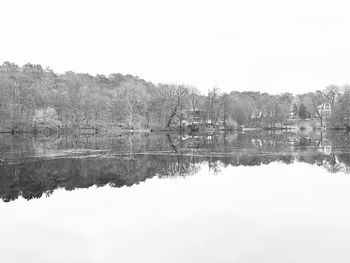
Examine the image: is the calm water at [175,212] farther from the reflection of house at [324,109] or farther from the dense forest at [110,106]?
the reflection of house at [324,109]

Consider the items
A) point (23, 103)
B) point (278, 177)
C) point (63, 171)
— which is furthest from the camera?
point (23, 103)

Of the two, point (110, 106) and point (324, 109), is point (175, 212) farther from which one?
point (324, 109)

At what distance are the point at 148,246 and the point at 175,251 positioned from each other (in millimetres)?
714

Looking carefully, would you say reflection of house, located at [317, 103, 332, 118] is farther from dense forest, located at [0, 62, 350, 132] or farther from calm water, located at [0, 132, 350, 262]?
calm water, located at [0, 132, 350, 262]

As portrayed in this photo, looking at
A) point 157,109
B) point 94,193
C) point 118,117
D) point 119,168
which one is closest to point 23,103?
point 118,117

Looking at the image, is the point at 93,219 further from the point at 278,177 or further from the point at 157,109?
the point at 157,109

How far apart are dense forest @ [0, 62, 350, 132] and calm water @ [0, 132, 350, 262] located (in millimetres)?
50002

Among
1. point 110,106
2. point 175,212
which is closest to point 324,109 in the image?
point 110,106

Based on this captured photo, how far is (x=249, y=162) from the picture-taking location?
22.5 metres

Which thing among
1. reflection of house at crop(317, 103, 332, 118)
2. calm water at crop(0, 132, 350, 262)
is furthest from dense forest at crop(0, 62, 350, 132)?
calm water at crop(0, 132, 350, 262)

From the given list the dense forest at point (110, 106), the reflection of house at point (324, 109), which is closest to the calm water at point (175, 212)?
the dense forest at point (110, 106)

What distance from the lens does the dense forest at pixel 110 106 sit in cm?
6707

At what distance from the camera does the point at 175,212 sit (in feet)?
38.2

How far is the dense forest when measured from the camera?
220ft
